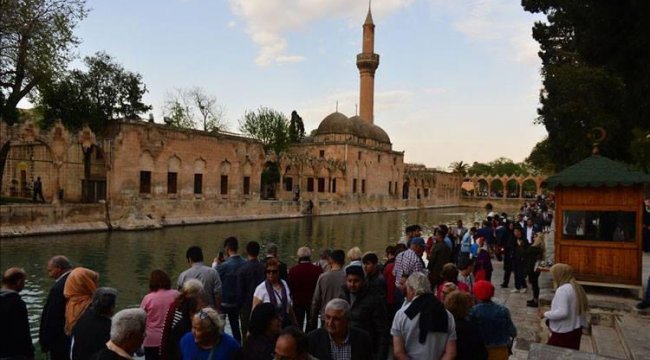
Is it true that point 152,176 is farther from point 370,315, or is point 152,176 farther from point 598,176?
point 370,315

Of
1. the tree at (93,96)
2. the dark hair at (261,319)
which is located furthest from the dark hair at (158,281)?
the tree at (93,96)

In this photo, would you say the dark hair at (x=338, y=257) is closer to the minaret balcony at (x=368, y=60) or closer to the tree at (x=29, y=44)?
the tree at (x=29, y=44)

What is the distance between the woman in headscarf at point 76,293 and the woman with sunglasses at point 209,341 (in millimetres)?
1566

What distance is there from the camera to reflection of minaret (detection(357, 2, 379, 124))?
53.5 m

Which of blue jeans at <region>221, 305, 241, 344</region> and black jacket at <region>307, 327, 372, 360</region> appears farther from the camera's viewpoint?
blue jeans at <region>221, 305, 241, 344</region>

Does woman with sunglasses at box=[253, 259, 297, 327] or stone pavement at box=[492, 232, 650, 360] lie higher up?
woman with sunglasses at box=[253, 259, 297, 327]

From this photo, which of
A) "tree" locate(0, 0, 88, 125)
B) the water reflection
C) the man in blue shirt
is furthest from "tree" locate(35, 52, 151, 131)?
the man in blue shirt

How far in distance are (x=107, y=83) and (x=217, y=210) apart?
1150 cm

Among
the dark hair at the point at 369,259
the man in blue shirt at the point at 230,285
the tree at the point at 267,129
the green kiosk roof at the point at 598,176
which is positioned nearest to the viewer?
the dark hair at the point at 369,259

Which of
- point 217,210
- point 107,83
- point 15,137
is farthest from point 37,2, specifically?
point 217,210

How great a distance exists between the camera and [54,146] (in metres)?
21.0

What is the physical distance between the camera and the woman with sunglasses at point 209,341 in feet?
9.45

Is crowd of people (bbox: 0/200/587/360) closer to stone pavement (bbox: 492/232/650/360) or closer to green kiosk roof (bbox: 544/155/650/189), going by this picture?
stone pavement (bbox: 492/232/650/360)

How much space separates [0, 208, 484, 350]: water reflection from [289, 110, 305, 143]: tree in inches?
1148
